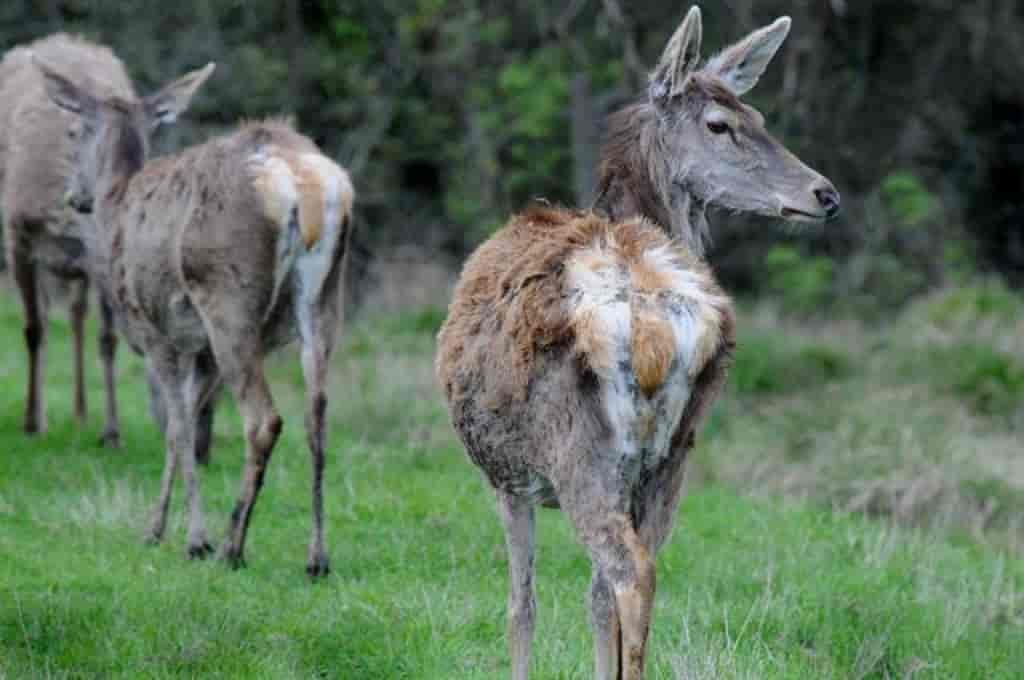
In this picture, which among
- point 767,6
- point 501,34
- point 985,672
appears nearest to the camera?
point 985,672

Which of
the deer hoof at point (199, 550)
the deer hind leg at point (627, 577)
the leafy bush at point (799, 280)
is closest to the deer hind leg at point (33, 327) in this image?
the deer hoof at point (199, 550)

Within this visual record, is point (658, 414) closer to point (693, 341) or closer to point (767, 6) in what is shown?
point (693, 341)

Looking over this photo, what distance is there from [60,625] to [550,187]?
13.6m

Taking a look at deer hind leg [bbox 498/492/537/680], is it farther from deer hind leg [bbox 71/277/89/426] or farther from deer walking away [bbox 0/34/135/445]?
deer hind leg [bbox 71/277/89/426]

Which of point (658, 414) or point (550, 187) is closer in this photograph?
point (658, 414)

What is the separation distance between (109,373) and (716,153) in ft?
18.8

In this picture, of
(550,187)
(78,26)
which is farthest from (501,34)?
(78,26)

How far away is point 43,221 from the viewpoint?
11336mm

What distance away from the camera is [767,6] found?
647 inches

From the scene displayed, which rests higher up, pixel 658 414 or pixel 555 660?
pixel 658 414

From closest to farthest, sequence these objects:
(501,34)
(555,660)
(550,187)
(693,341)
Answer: (693,341)
(555,660)
(501,34)
(550,187)

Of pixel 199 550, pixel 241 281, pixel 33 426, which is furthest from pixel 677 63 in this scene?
pixel 33 426

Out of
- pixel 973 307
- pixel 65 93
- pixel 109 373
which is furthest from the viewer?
pixel 973 307

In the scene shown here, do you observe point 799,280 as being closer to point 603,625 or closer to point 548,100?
point 548,100
